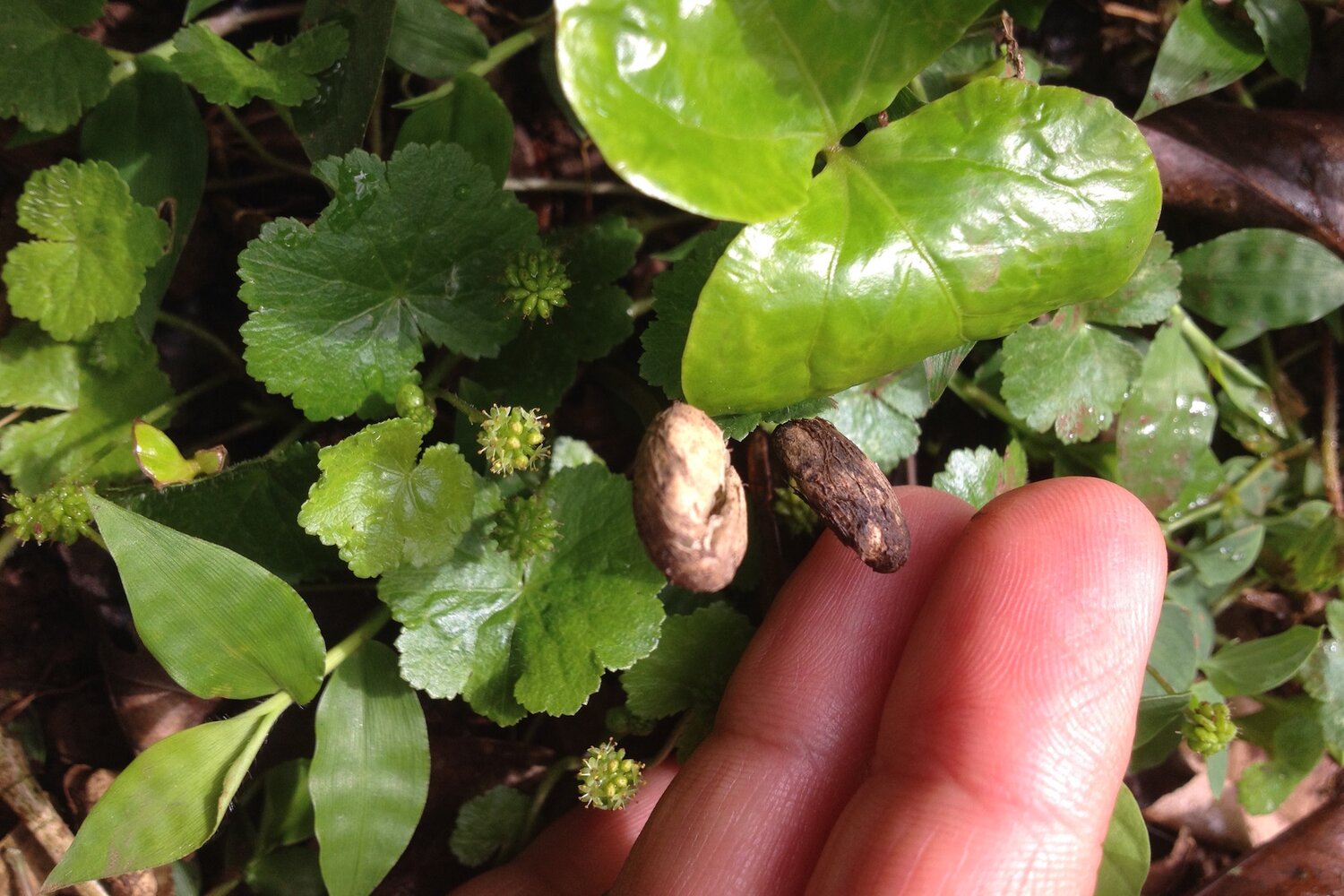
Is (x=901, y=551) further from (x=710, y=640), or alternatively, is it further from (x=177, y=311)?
(x=177, y=311)

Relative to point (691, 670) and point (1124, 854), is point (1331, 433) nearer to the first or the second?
point (1124, 854)

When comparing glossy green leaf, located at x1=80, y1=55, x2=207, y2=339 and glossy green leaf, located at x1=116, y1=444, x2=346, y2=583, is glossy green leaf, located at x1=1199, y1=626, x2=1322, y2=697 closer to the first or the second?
glossy green leaf, located at x1=116, y1=444, x2=346, y2=583

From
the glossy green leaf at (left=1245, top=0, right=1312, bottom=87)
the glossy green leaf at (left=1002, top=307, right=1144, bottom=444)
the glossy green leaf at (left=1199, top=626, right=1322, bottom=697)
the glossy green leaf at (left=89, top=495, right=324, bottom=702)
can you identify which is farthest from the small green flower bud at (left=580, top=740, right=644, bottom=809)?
the glossy green leaf at (left=1245, top=0, right=1312, bottom=87)

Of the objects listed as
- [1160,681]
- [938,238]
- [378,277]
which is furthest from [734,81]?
[1160,681]

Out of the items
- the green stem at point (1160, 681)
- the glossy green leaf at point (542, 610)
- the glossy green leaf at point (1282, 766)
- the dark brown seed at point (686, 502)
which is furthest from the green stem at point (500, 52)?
the glossy green leaf at point (1282, 766)

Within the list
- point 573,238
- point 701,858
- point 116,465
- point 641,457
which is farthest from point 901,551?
point 116,465

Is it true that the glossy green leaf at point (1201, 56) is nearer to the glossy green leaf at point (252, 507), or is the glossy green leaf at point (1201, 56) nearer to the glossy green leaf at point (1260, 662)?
the glossy green leaf at point (1260, 662)

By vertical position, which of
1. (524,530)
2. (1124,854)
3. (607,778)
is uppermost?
(524,530)
